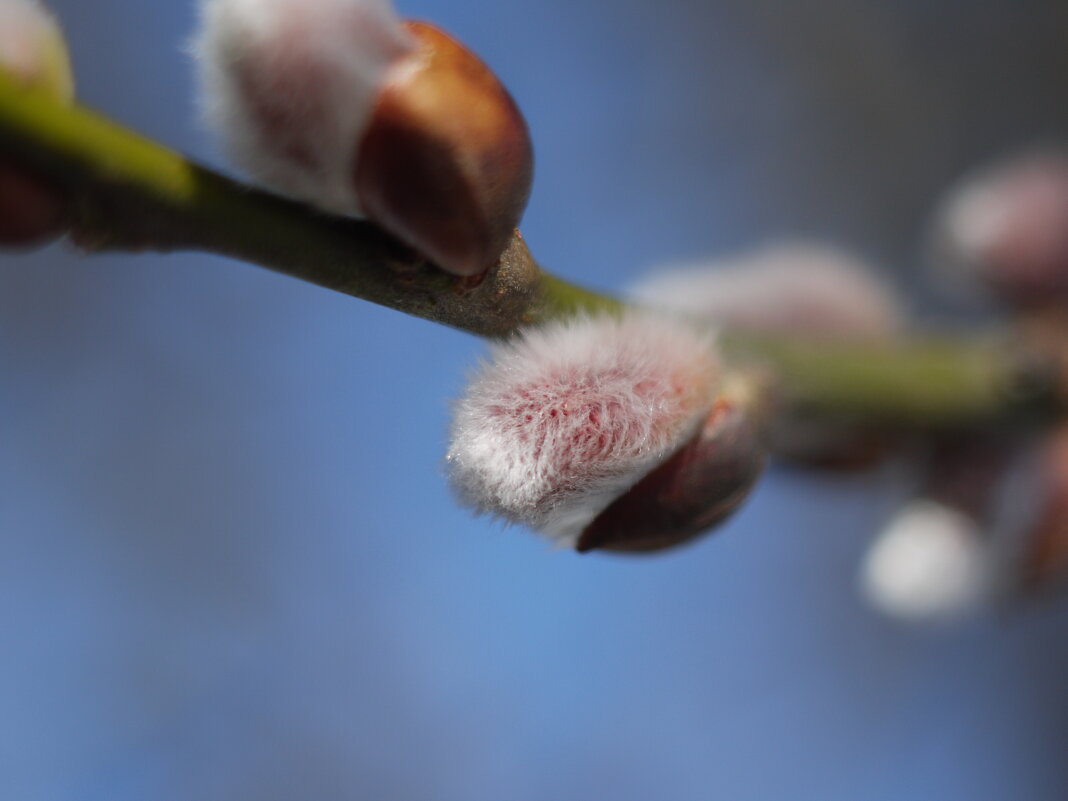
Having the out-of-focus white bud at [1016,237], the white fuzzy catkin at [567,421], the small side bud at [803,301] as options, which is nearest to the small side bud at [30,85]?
the white fuzzy catkin at [567,421]

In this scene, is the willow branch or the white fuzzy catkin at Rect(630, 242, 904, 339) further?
the white fuzzy catkin at Rect(630, 242, 904, 339)

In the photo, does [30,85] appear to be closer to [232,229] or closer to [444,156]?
[232,229]

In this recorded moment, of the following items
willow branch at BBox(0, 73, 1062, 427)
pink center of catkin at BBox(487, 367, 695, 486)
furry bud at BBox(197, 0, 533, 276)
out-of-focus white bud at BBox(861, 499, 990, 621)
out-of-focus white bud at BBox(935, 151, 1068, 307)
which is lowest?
pink center of catkin at BBox(487, 367, 695, 486)

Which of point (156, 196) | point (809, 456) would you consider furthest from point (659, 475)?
point (809, 456)

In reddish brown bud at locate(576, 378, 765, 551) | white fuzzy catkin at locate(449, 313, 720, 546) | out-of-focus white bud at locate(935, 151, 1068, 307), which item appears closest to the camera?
white fuzzy catkin at locate(449, 313, 720, 546)

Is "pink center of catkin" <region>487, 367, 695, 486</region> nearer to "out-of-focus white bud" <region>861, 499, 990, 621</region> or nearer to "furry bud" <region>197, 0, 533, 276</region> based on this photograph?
"furry bud" <region>197, 0, 533, 276</region>

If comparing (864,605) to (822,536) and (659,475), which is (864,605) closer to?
(822,536)

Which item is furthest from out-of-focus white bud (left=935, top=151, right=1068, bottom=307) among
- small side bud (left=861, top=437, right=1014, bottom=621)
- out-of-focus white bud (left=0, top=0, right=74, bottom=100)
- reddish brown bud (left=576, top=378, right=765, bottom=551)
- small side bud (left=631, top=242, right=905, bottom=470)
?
out-of-focus white bud (left=0, top=0, right=74, bottom=100)
